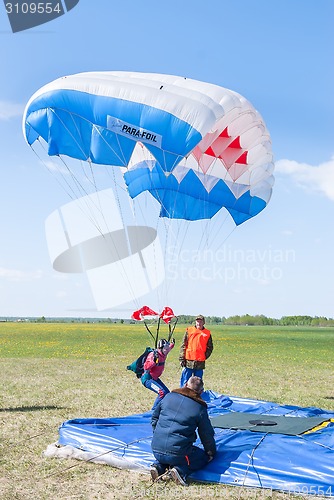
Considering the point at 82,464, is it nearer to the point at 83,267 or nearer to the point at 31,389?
the point at 31,389

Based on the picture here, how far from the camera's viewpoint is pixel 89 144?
1038cm

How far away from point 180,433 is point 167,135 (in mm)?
5036

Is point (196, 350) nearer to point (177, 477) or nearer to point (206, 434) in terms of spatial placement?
point (206, 434)

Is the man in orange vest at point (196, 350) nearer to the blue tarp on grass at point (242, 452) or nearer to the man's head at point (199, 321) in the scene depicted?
the man's head at point (199, 321)

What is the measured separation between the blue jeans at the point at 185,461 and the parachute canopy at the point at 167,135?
192 inches

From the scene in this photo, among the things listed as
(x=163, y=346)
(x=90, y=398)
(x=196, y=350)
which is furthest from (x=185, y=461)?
(x=90, y=398)

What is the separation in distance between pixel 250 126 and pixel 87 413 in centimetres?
612

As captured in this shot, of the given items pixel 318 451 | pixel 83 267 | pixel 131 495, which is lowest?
pixel 131 495

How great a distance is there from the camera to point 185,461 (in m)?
5.99

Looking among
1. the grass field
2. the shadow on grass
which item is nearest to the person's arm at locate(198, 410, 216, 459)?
the grass field

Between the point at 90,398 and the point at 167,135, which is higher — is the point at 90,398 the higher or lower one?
the lower one

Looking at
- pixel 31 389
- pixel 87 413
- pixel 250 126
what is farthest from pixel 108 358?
pixel 250 126

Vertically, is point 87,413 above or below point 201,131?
below

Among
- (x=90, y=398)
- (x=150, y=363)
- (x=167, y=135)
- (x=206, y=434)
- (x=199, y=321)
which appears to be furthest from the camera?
(x=90, y=398)
